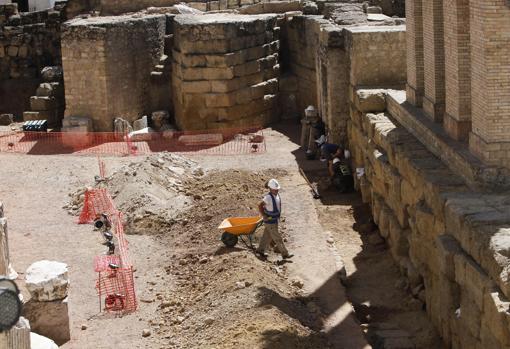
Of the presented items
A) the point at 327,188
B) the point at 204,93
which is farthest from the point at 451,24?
the point at 204,93

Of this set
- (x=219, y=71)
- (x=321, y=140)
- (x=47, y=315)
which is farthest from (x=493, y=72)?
(x=219, y=71)

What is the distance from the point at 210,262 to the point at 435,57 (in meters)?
5.36

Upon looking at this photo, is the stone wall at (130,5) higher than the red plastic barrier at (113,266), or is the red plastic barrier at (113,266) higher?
the stone wall at (130,5)

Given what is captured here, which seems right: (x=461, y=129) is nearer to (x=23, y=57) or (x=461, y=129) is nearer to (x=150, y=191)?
(x=150, y=191)

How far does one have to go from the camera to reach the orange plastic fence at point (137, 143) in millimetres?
28047

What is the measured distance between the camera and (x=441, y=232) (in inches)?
635

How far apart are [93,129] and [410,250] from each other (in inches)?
507

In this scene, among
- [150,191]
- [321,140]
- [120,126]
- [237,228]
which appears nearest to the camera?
[237,228]

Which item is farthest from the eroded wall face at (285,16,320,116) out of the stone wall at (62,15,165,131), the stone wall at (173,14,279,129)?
the stone wall at (62,15,165,131)

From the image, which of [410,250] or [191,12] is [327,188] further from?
[191,12]

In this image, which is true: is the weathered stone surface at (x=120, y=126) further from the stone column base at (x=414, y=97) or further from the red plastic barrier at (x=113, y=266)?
the stone column base at (x=414, y=97)

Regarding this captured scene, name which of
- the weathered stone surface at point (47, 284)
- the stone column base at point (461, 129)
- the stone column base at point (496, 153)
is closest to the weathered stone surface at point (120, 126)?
the stone column base at point (461, 129)

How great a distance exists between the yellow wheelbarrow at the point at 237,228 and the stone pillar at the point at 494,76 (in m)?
4.53

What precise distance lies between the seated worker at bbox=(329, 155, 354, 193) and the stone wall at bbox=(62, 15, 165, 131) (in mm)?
7346
